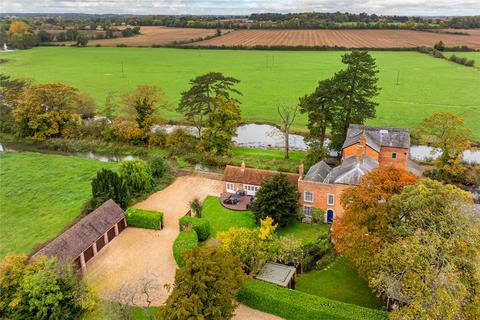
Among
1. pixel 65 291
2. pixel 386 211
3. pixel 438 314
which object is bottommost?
pixel 65 291

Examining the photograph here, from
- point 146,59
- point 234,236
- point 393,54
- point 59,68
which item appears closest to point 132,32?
point 146,59

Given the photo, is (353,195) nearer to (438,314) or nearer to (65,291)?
(438,314)

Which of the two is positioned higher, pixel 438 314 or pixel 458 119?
pixel 458 119

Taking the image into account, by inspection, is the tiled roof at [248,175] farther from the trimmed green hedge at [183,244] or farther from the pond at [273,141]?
the pond at [273,141]

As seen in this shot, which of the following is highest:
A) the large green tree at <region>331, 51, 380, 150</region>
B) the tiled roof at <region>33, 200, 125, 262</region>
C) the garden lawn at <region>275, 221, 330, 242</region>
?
the large green tree at <region>331, 51, 380, 150</region>

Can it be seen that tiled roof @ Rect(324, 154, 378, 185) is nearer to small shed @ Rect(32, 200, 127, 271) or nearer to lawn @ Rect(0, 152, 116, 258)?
small shed @ Rect(32, 200, 127, 271)

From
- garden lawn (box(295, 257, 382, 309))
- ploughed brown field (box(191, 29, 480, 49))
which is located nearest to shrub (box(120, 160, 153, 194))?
garden lawn (box(295, 257, 382, 309))

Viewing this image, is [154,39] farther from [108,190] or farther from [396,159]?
[396,159]

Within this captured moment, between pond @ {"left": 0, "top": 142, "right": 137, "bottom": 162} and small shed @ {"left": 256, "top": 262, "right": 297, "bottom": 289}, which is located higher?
small shed @ {"left": 256, "top": 262, "right": 297, "bottom": 289}
